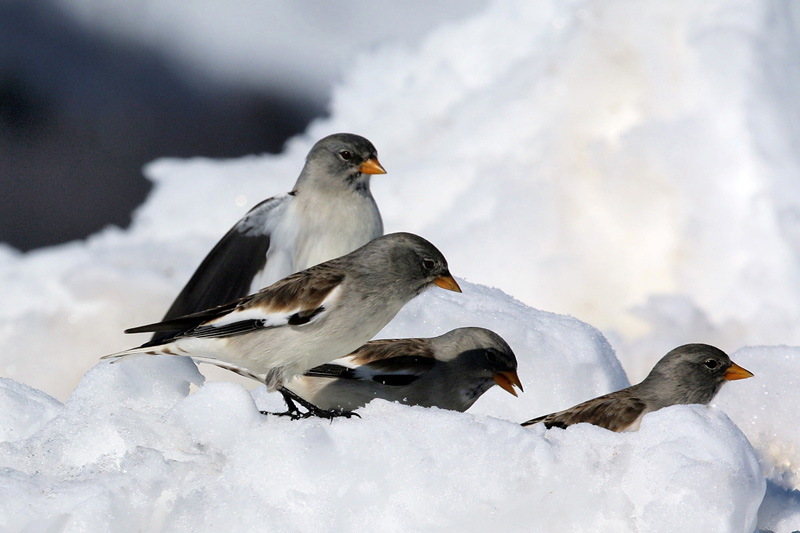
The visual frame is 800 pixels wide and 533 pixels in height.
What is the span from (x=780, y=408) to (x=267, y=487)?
2606mm

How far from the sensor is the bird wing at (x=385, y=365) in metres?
3.32

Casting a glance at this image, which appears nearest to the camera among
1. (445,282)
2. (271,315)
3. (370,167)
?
(271,315)

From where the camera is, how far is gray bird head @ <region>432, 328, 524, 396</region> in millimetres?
3369

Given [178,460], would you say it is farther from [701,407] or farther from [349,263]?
[701,407]

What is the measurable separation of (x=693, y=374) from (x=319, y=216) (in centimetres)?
216

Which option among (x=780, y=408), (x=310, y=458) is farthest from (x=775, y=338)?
(x=310, y=458)

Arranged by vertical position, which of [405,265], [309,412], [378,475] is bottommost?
[378,475]

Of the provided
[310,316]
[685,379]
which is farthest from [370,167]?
[685,379]

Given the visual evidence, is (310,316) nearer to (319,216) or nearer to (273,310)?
(273,310)

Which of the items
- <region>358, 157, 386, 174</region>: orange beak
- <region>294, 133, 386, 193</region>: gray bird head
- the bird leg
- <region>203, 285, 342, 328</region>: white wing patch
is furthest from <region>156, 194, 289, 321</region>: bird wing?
the bird leg

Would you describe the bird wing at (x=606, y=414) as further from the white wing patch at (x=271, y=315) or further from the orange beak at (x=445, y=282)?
the white wing patch at (x=271, y=315)

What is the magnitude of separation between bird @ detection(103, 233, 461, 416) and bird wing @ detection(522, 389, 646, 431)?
0.65m

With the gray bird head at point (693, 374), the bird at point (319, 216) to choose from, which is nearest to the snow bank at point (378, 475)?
the gray bird head at point (693, 374)

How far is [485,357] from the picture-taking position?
132 inches
